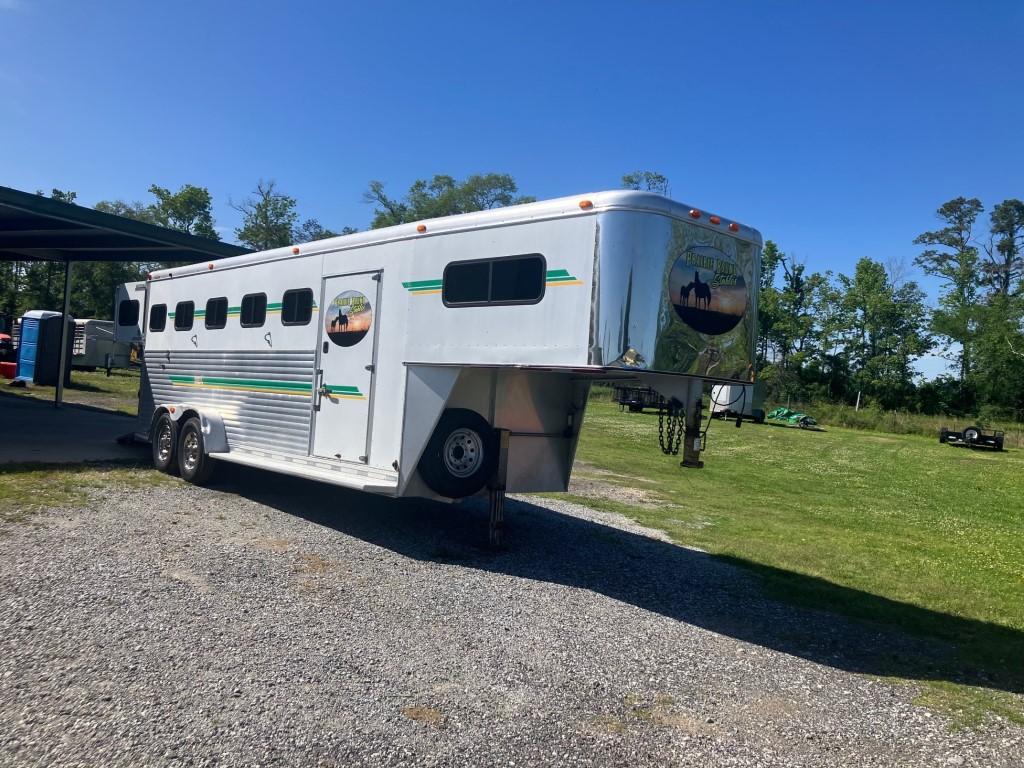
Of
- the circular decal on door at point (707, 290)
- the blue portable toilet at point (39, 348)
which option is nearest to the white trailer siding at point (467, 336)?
the circular decal on door at point (707, 290)

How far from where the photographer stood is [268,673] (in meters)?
4.47

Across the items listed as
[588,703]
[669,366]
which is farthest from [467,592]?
[669,366]

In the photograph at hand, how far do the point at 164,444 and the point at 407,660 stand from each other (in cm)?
719

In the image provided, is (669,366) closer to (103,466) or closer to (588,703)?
(588,703)

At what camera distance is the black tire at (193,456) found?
9.76 meters

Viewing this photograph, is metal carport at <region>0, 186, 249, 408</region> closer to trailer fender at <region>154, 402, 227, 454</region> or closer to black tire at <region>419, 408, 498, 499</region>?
trailer fender at <region>154, 402, 227, 454</region>

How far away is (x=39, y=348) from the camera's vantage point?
24312mm

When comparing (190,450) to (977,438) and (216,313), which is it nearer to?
(216,313)

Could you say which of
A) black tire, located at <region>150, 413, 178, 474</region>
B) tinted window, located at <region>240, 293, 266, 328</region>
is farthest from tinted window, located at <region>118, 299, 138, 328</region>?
tinted window, located at <region>240, 293, 266, 328</region>

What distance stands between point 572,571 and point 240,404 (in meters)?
4.90

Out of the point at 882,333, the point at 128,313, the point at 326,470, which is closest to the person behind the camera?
the point at 326,470

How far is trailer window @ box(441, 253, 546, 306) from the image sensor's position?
6.44m

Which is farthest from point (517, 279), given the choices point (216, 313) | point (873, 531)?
point (873, 531)

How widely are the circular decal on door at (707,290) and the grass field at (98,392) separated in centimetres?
1581
